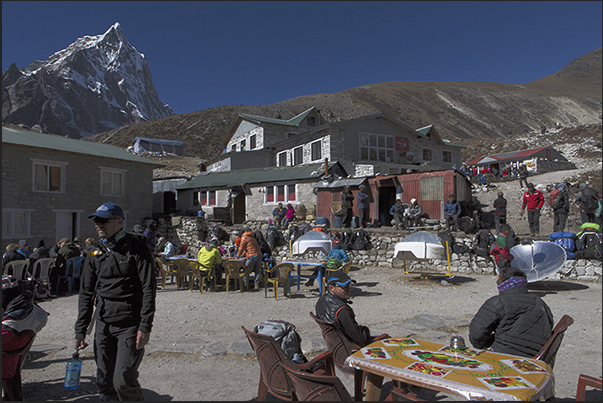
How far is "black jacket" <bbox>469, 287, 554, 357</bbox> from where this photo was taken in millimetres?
3252

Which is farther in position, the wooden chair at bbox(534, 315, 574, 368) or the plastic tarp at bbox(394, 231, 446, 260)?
the plastic tarp at bbox(394, 231, 446, 260)

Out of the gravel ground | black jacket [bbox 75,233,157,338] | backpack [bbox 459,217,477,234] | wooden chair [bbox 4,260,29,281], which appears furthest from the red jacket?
wooden chair [bbox 4,260,29,281]

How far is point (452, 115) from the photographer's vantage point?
338 ft

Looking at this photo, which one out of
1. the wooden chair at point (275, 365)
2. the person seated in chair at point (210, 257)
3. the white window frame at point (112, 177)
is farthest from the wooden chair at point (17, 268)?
the white window frame at point (112, 177)

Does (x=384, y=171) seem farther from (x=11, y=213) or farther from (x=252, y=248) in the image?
(x=11, y=213)

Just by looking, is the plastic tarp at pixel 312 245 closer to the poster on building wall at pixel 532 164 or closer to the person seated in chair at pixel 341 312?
the person seated in chair at pixel 341 312

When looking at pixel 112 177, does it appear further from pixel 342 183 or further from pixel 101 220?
pixel 101 220

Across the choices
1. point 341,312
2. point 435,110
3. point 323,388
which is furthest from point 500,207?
point 435,110

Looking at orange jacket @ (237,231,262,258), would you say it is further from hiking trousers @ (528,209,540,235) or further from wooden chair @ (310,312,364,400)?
hiking trousers @ (528,209,540,235)

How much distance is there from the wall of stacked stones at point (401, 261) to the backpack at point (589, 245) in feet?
0.56

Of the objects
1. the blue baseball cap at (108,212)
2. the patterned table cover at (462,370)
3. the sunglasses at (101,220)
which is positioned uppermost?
the blue baseball cap at (108,212)

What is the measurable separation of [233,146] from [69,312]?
1262 inches

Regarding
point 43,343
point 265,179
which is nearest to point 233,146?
point 265,179

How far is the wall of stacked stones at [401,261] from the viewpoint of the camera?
408 inches
